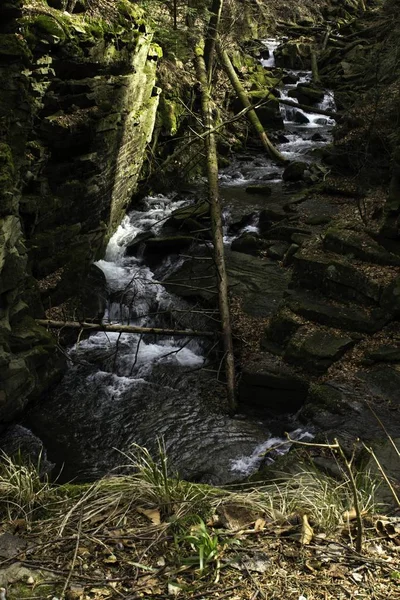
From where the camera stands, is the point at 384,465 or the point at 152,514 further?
the point at 384,465

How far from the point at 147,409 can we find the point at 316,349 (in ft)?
10.4

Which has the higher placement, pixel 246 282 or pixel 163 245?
pixel 163 245

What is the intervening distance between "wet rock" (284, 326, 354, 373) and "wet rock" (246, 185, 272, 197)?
350 inches

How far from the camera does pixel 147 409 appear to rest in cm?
895

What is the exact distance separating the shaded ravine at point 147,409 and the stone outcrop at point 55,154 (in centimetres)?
77

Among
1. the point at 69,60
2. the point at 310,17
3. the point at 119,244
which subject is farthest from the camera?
the point at 310,17

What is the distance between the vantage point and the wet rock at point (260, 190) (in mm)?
16828

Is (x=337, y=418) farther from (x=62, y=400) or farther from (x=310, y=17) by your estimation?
(x=310, y=17)

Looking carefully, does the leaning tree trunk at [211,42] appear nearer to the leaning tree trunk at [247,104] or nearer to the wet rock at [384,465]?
the leaning tree trunk at [247,104]

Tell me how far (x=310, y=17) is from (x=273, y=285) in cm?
2891

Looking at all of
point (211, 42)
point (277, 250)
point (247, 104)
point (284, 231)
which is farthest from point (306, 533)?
point (247, 104)

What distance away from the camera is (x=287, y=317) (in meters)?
9.35

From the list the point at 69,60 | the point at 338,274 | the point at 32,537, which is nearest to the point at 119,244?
the point at 69,60

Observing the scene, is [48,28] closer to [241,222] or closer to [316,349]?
[241,222]
